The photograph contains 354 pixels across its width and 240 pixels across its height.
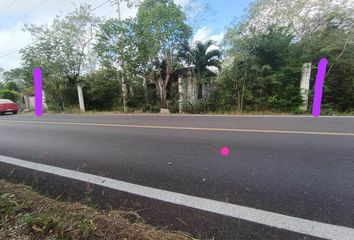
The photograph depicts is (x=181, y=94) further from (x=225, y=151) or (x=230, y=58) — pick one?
(x=225, y=151)

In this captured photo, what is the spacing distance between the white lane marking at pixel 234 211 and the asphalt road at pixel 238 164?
0.09m

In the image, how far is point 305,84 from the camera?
1002 centimetres

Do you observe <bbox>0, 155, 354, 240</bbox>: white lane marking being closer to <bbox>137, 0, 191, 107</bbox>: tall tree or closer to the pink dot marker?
the pink dot marker

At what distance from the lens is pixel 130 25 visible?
13492 millimetres

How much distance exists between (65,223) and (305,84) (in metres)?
11.3

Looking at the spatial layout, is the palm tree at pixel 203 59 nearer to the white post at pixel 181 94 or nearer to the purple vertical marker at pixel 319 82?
the white post at pixel 181 94

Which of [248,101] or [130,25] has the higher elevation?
[130,25]

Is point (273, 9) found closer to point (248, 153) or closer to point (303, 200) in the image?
point (248, 153)

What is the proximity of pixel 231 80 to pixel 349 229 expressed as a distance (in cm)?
1056

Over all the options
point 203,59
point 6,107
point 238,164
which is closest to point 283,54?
point 203,59

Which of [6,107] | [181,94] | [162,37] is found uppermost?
[162,37]

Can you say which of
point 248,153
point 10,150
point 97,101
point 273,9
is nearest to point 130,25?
point 97,101

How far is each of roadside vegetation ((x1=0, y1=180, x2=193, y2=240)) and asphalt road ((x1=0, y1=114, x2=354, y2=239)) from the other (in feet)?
2.29

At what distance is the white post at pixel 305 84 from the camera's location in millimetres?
9875
